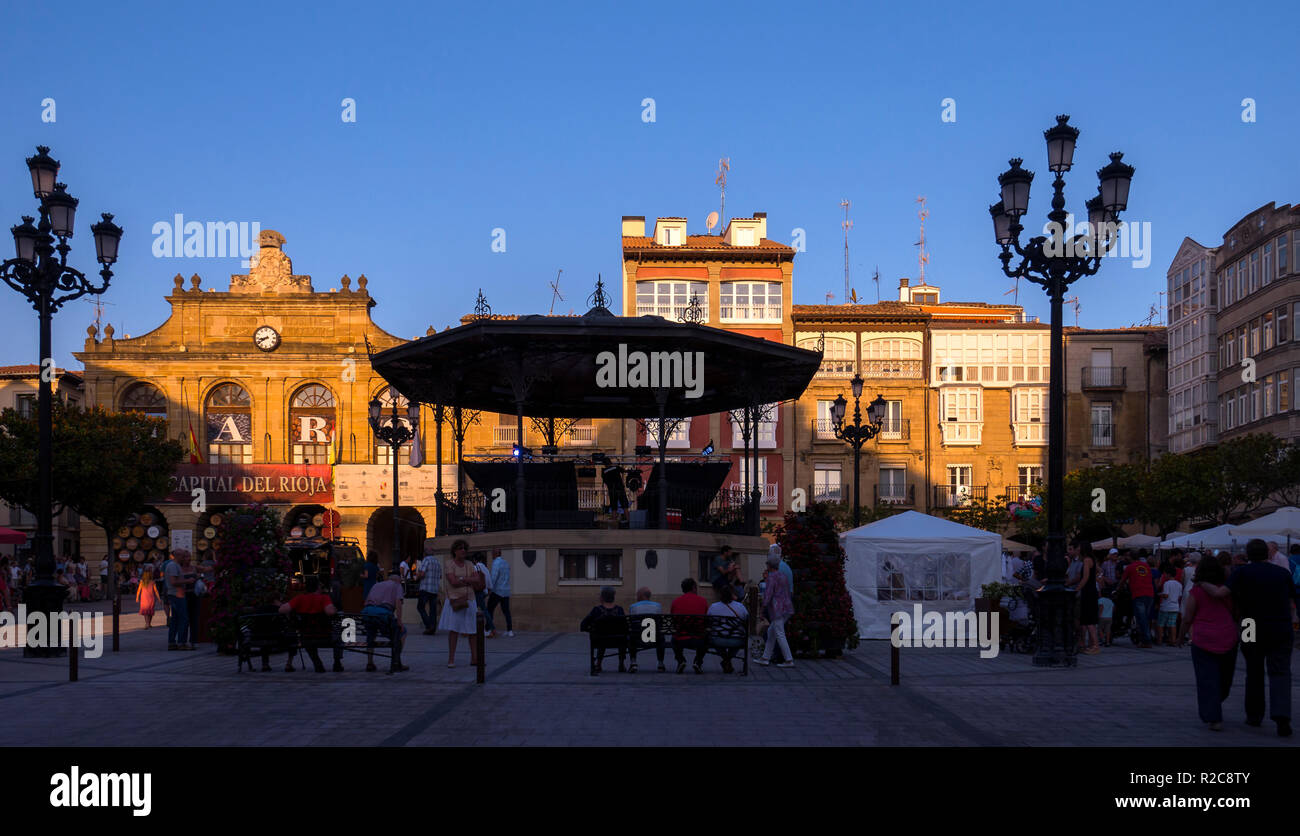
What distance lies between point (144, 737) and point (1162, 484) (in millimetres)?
41666

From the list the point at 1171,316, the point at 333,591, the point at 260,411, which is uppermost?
the point at 1171,316

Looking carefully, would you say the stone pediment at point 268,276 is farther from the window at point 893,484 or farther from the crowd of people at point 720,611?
the crowd of people at point 720,611

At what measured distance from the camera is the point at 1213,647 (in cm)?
1107

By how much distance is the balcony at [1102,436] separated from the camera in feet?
194

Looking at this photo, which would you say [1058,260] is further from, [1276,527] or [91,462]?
[91,462]

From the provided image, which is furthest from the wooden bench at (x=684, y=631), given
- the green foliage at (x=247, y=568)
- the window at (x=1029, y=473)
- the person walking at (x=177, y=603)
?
the window at (x=1029, y=473)

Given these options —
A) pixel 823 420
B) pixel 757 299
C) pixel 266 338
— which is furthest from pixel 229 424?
pixel 823 420

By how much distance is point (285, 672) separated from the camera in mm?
16750

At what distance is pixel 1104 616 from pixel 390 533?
45.9 meters

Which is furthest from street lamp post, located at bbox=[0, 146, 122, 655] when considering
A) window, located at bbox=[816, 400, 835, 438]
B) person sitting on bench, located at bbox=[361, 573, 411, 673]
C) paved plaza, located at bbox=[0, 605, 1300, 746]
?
window, located at bbox=[816, 400, 835, 438]
